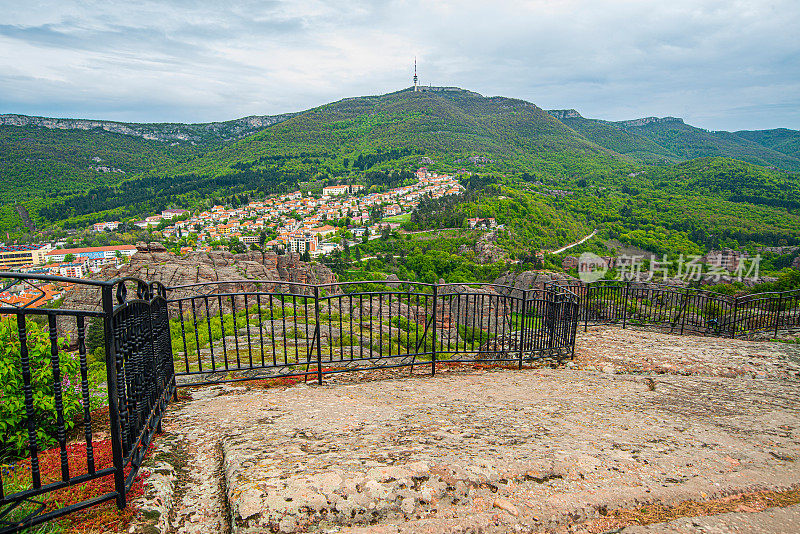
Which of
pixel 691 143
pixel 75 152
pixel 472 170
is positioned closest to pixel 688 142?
pixel 691 143

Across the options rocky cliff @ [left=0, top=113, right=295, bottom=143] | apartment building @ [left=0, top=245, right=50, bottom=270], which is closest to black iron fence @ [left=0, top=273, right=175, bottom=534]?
apartment building @ [left=0, top=245, right=50, bottom=270]

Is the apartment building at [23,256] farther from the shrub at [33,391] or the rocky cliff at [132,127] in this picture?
the rocky cliff at [132,127]

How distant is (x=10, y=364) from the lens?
2.97 m

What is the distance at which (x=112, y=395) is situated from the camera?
2428 millimetres

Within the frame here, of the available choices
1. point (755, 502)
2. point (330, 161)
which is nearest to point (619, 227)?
point (755, 502)

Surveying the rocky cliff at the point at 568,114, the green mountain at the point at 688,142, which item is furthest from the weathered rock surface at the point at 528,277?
the rocky cliff at the point at 568,114

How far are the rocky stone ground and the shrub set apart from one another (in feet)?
2.80

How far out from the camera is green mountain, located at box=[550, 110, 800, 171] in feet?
483

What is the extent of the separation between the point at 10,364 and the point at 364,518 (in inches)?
111

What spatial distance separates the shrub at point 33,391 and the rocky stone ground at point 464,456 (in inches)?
33.6

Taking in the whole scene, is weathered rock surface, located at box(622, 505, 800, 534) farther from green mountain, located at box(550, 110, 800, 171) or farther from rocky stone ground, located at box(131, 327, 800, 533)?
green mountain, located at box(550, 110, 800, 171)

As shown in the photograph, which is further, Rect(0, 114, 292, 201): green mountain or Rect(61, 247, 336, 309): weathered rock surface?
Rect(0, 114, 292, 201): green mountain

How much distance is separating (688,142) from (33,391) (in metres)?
217

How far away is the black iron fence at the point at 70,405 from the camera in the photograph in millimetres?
2182
